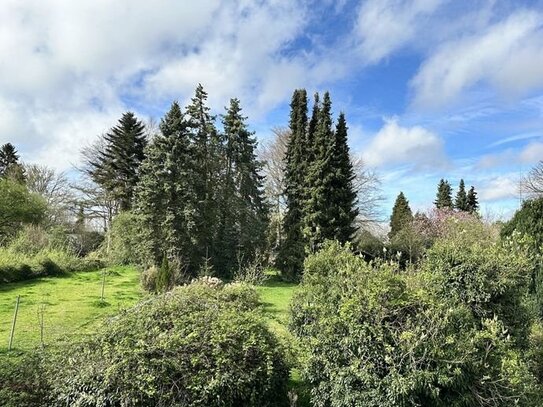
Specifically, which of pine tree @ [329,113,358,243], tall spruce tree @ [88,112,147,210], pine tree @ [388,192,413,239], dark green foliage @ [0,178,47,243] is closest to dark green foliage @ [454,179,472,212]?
pine tree @ [388,192,413,239]

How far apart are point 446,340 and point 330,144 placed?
61.0 ft

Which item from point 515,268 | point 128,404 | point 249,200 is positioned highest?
point 249,200

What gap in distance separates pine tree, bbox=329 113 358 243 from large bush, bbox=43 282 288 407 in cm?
1722

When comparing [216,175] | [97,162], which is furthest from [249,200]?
[97,162]

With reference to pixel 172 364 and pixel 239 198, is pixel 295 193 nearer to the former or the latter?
pixel 239 198

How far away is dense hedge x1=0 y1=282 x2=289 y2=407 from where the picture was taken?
4328mm

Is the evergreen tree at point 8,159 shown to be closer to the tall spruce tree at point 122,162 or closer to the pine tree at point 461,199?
the tall spruce tree at point 122,162

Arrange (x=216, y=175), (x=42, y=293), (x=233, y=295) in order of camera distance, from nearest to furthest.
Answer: (x=233, y=295), (x=42, y=293), (x=216, y=175)

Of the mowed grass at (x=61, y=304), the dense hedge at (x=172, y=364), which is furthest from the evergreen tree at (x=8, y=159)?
the dense hedge at (x=172, y=364)

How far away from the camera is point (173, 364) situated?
14.6ft

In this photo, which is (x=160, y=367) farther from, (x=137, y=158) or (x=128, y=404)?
(x=137, y=158)

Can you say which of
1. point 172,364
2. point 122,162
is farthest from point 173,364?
point 122,162

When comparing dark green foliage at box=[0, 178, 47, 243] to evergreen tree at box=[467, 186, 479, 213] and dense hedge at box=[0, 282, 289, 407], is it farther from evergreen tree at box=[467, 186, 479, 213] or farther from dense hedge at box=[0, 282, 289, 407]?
evergreen tree at box=[467, 186, 479, 213]

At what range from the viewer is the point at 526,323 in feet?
20.7
